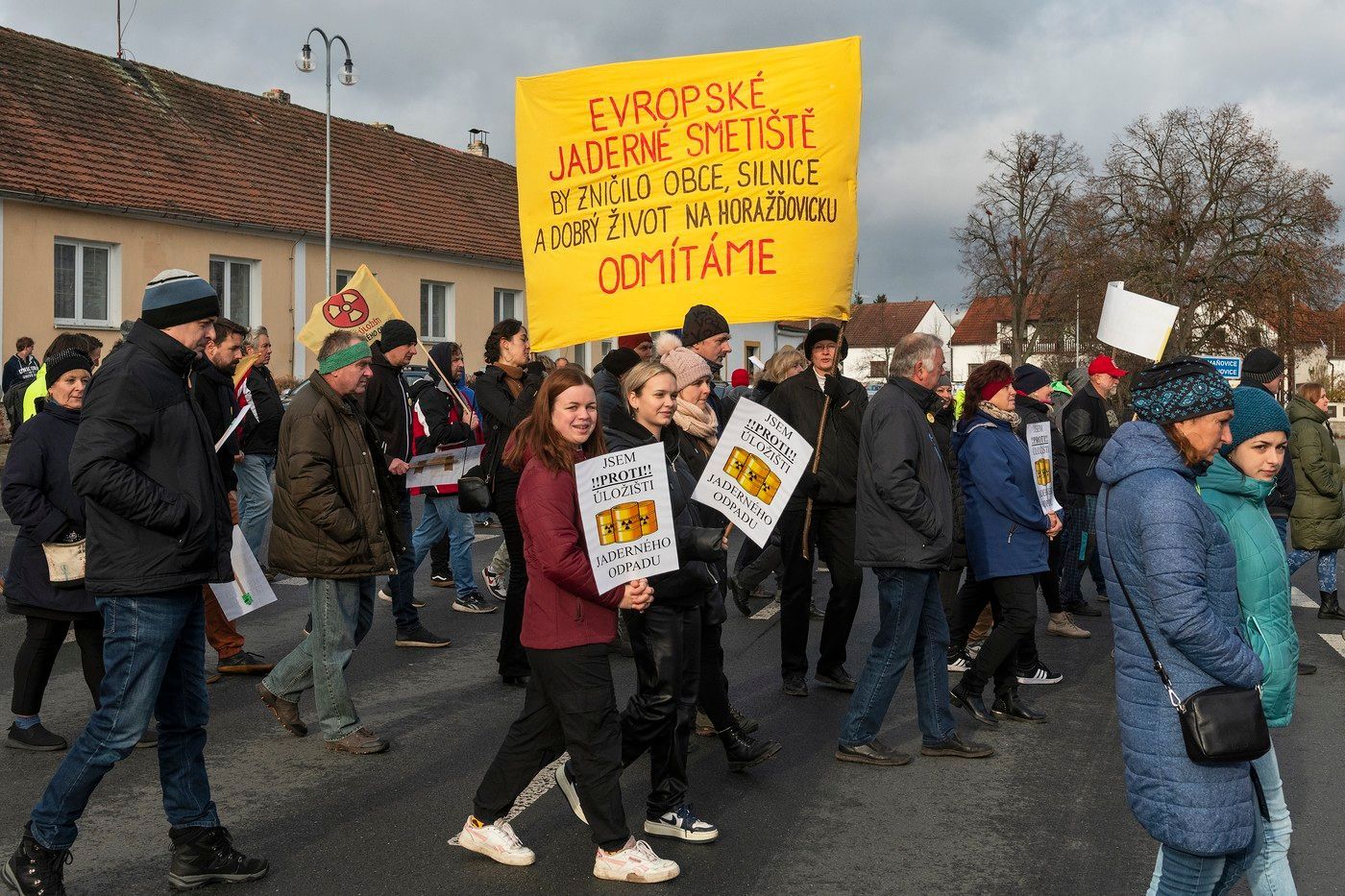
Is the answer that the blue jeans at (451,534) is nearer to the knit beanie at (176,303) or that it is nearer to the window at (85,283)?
the knit beanie at (176,303)

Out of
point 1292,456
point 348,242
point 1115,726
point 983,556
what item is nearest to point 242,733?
point 983,556

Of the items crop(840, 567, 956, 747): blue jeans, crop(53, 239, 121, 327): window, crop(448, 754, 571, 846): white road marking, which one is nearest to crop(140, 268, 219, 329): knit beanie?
crop(448, 754, 571, 846): white road marking

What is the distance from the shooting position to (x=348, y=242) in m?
30.3

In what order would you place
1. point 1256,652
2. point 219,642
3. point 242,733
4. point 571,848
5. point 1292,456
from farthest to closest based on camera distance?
1. point 1292,456
2. point 219,642
3. point 242,733
4. point 571,848
5. point 1256,652

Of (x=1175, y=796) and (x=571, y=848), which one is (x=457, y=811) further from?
(x=1175, y=796)

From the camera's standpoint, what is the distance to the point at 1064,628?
29.3 feet

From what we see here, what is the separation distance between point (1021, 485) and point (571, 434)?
10.2ft

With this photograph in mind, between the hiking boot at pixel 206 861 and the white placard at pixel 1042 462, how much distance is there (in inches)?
179

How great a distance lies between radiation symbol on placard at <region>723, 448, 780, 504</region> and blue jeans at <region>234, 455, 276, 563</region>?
5.03m

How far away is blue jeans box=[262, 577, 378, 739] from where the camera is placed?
5.78 m

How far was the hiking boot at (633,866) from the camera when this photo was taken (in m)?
4.36

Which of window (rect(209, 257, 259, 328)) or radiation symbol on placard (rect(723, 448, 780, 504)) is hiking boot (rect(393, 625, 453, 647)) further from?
window (rect(209, 257, 259, 328))

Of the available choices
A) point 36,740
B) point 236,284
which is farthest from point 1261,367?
point 236,284

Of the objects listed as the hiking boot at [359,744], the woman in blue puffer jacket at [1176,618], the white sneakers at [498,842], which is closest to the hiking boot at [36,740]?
the hiking boot at [359,744]
